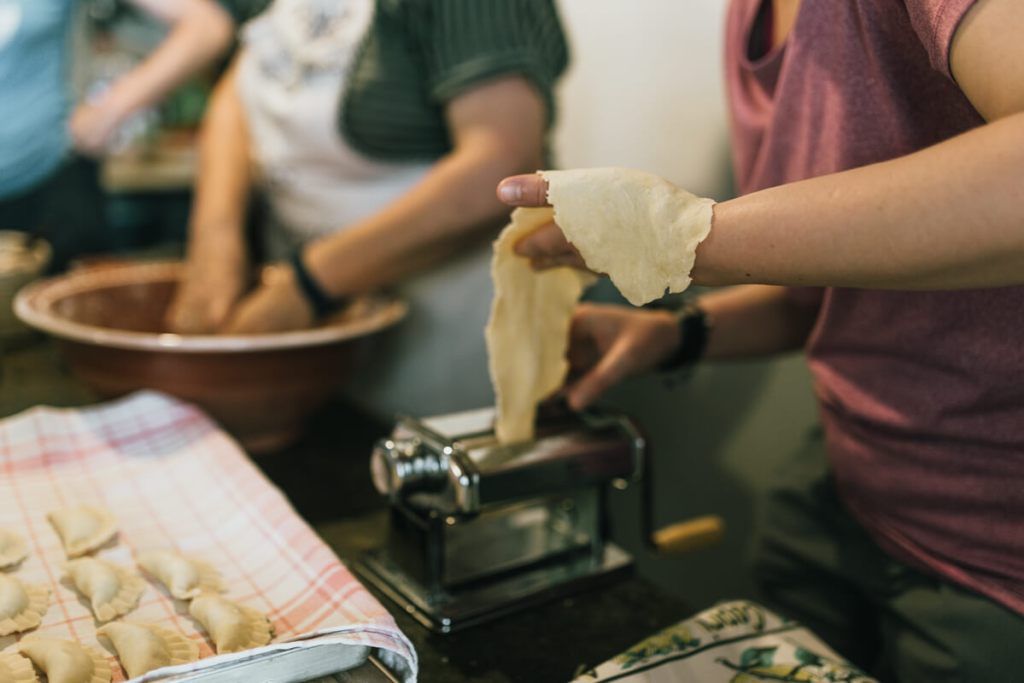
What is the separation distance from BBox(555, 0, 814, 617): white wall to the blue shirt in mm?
1044

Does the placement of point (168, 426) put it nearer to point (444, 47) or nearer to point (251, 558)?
point (251, 558)

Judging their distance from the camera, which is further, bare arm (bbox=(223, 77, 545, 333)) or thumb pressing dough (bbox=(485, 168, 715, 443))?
bare arm (bbox=(223, 77, 545, 333))

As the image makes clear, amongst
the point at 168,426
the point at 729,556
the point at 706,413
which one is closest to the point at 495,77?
the point at 168,426

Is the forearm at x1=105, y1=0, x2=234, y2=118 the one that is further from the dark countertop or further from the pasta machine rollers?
the pasta machine rollers

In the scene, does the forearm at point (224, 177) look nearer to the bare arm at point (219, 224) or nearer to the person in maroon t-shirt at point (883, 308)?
the bare arm at point (219, 224)

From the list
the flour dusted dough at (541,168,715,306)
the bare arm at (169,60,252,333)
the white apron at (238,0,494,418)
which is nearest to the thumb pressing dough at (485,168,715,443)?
the flour dusted dough at (541,168,715,306)

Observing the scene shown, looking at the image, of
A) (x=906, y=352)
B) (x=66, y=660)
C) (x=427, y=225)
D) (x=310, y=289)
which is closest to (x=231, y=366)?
(x=310, y=289)

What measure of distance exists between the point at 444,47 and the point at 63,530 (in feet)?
2.25

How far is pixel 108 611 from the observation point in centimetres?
76

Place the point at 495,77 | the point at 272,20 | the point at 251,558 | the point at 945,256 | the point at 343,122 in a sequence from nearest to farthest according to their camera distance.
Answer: the point at 945,256 < the point at 251,558 < the point at 495,77 < the point at 343,122 < the point at 272,20

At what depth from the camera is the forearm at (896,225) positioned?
539 mm

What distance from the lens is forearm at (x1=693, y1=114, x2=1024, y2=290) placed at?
54 cm

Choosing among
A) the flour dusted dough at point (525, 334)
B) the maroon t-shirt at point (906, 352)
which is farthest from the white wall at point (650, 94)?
the flour dusted dough at point (525, 334)

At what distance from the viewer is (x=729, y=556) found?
59.6 inches
